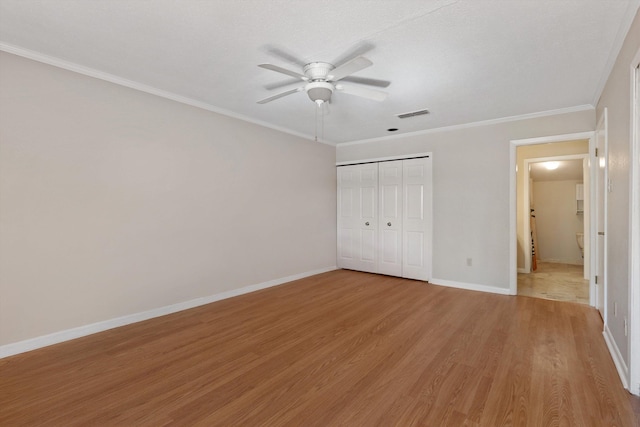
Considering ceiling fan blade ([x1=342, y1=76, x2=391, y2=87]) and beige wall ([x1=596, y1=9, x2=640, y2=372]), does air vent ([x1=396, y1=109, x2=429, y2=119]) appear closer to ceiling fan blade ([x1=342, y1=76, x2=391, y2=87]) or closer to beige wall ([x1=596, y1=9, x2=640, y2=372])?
ceiling fan blade ([x1=342, y1=76, x2=391, y2=87])

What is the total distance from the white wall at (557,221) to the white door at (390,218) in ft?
13.4

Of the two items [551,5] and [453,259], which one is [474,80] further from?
[453,259]

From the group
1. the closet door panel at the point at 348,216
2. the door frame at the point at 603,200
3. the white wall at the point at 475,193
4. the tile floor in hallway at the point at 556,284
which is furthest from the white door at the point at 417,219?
the door frame at the point at 603,200

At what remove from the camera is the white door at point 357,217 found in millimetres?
5785

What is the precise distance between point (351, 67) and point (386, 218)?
355cm

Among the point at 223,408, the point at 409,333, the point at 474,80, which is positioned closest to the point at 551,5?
the point at 474,80

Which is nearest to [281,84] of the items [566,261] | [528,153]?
[528,153]

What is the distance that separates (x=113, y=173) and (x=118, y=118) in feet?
1.93

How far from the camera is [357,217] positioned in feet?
19.6

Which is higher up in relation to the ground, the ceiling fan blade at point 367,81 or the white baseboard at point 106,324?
the ceiling fan blade at point 367,81

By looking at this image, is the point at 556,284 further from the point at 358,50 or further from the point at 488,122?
the point at 358,50

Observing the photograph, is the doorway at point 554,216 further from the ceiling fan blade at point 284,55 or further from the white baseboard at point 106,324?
the ceiling fan blade at point 284,55

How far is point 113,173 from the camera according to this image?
10.3ft

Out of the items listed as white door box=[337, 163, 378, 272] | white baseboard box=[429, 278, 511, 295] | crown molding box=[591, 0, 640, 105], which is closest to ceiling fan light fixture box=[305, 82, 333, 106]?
crown molding box=[591, 0, 640, 105]
